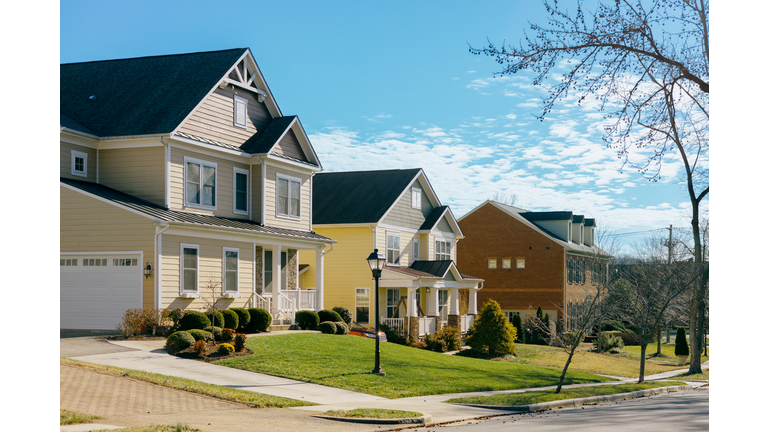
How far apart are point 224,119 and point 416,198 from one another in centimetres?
1574

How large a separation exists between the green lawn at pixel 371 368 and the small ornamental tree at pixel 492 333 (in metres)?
3.79

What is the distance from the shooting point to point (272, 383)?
16984 millimetres

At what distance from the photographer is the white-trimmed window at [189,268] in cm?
2316

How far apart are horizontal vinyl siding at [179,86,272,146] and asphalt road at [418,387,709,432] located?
16006mm

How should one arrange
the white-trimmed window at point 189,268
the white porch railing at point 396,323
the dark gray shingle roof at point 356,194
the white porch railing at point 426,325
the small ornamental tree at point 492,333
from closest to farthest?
the white-trimmed window at point 189,268
the small ornamental tree at point 492,333
the white porch railing at point 396,323
the white porch railing at point 426,325
the dark gray shingle roof at point 356,194

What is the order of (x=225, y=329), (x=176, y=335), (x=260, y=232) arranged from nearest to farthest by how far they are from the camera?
(x=176, y=335)
(x=225, y=329)
(x=260, y=232)

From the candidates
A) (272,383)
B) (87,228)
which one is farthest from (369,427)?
(87,228)

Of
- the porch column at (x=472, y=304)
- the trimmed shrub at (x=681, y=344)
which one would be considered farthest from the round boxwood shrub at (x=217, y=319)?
the trimmed shrub at (x=681, y=344)

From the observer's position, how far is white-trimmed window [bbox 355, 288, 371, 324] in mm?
36062

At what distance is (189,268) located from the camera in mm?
23469

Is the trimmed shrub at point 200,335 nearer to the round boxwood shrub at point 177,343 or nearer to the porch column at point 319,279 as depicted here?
the round boxwood shrub at point 177,343

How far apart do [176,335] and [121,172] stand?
26.3 feet

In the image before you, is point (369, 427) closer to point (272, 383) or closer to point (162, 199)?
point (272, 383)

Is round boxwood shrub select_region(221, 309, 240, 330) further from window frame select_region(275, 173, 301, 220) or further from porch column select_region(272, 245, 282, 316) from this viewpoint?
window frame select_region(275, 173, 301, 220)
